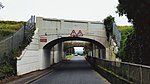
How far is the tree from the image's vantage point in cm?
1448

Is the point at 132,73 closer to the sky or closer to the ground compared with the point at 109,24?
closer to the ground

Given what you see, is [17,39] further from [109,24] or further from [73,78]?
[109,24]

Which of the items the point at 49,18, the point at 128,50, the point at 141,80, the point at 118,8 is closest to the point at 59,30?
the point at 49,18

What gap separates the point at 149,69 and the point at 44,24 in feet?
95.0

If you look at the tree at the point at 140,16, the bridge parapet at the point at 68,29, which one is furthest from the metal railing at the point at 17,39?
the tree at the point at 140,16

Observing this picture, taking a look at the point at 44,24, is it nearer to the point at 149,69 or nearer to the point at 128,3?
the point at 128,3

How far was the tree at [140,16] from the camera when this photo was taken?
14.5 m

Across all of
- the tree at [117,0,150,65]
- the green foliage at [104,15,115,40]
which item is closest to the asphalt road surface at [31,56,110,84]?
the tree at [117,0,150,65]

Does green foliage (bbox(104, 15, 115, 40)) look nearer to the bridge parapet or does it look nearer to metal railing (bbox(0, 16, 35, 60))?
the bridge parapet

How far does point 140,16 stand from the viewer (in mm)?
15234

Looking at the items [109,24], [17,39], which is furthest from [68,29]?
[17,39]

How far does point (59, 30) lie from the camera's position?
40.1 m

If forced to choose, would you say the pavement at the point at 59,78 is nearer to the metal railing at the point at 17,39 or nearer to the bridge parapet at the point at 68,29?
the metal railing at the point at 17,39

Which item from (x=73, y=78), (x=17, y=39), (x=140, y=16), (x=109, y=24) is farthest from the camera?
(x=109, y=24)
